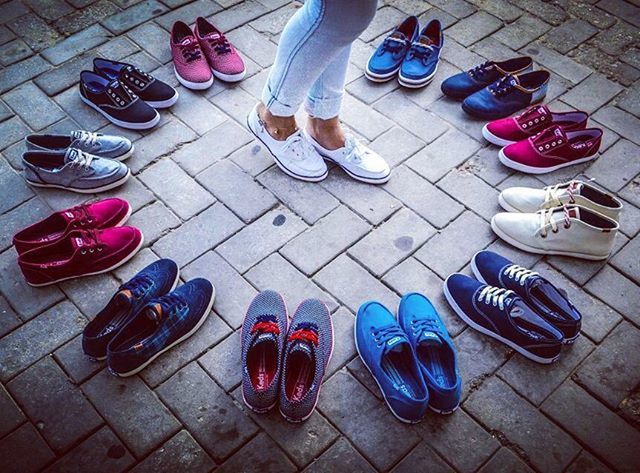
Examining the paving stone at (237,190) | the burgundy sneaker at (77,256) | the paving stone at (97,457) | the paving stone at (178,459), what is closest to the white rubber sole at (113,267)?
the burgundy sneaker at (77,256)

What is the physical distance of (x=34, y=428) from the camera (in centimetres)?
219

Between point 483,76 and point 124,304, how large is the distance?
2.26 metres

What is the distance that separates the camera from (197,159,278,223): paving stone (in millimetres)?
2875

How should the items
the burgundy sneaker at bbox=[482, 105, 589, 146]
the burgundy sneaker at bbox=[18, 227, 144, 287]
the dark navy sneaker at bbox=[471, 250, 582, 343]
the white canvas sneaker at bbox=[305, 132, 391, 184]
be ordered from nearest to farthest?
the dark navy sneaker at bbox=[471, 250, 582, 343], the burgundy sneaker at bbox=[18, 227, 144, 287], the white canvas sneaker at bbox=[305, 132, 391, 184], the burgundy sneaker at bbox=[482, 105, 589, 146]

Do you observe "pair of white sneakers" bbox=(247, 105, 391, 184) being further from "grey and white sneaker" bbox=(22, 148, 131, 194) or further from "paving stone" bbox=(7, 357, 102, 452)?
"paving stone" bbox=(7, 357, 102, 452)

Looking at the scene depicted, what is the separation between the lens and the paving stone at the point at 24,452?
2.11 meters

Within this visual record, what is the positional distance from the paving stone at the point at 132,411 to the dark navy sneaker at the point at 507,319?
1.24 m

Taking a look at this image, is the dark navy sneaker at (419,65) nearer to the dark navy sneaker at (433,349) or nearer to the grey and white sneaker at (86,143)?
the dark navy sneaker at (433,349)

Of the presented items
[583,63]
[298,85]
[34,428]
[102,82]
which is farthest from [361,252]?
[583,63]

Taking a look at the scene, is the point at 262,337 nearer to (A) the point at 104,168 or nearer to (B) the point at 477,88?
(A) the point at 104,168

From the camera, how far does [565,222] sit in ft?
8.65

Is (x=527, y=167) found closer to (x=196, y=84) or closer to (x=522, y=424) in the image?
(x=522, y=424)

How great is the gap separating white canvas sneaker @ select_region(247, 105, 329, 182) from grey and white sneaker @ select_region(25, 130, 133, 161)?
66 cm

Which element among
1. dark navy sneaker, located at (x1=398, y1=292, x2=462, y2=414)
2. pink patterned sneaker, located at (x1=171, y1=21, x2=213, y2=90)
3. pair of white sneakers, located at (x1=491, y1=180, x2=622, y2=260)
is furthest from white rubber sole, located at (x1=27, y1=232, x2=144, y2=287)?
pair of white sneakers, located at (x1=491, y1=180, x2=622, y2=260)
